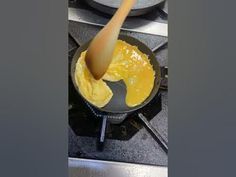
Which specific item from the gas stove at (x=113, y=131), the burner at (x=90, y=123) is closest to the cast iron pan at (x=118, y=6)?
the gas stove at (x=113, y=131)

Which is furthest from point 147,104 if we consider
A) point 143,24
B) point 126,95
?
point 143,24

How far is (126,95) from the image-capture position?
1294 millimetres

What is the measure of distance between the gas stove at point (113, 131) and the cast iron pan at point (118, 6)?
13 millimetres

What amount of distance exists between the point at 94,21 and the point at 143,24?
106 millimetres

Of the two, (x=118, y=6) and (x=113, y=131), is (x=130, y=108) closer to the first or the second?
(x=113, y=131)

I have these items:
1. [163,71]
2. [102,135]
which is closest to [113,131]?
[102,135]

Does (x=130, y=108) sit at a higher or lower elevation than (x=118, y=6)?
lower

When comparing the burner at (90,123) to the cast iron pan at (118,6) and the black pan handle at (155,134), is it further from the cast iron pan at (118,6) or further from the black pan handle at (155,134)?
the cast iron pan at (118,6)

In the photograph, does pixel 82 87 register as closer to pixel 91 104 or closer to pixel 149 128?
pixel 91 104

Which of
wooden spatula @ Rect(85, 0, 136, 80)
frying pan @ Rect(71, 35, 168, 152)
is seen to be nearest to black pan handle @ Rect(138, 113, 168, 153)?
frying pan @ Rect(71, 35, 168, 152)

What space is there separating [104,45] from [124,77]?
8cm

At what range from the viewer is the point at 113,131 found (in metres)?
1.27

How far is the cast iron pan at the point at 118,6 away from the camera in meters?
1.29

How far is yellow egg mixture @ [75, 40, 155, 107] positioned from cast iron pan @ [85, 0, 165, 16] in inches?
2.7
